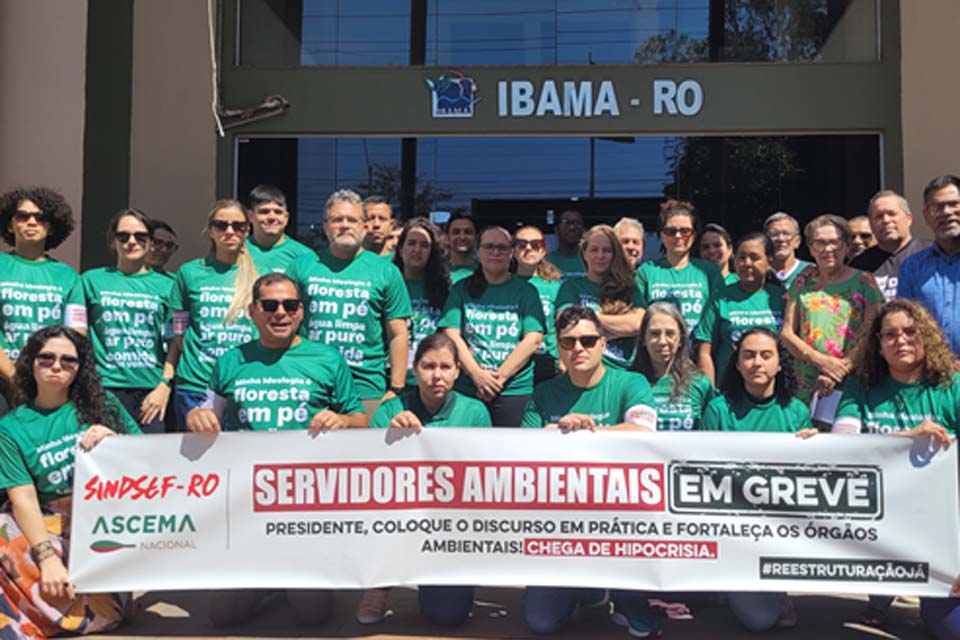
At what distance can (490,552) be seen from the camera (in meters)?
4.37

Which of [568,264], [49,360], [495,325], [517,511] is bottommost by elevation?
[517,511]

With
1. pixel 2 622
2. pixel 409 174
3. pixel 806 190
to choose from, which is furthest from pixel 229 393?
pixel 806 190

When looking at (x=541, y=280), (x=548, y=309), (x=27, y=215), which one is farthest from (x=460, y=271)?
(x=27, y=215)

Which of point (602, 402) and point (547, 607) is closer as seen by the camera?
point (547, 607)

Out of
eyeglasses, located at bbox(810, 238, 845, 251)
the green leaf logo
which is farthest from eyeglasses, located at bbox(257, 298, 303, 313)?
eyeglasses, located at bbox(810, 238, 845, 251)

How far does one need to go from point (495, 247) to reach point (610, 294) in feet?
2.43

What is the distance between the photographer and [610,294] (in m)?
5.62

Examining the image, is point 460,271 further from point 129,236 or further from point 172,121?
point 172,121

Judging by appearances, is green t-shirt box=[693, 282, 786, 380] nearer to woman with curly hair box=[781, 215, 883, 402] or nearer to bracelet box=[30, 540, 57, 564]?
woman with curly hair box=[781, 215, 883, 402]

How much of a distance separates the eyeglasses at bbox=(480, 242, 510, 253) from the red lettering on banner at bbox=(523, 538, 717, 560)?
6.10 ft

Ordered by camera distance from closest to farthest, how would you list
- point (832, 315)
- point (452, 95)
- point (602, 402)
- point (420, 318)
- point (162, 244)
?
point (602, 402) < point (832, 315) < point (420, 318) < point (162, 244) < point (452, 95)

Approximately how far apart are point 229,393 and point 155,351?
1.15 meters

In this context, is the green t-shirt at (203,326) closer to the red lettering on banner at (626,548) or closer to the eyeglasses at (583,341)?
the eyeglasses at (583,341)

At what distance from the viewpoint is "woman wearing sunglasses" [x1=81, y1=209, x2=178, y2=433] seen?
5.41m
